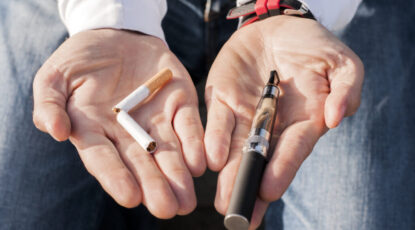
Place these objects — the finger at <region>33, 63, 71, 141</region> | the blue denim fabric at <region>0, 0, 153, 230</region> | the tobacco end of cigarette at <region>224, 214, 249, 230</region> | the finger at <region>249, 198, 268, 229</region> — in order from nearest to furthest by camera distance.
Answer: the tobacco end of cigarette at <region>224, 214, 249, 230</region> < the finger at <region>249, 198, 268, 229</region> < the finger at <region>33, 63, 71, 141</region> < the blue denim fabric at <region>0, 0, 153, 230</region>

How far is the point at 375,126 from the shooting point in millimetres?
2158

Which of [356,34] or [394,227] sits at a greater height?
[356,34]

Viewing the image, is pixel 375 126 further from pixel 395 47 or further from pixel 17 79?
pixel 17 79

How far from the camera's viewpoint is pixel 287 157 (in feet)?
5.12

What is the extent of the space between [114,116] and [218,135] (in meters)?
0.51

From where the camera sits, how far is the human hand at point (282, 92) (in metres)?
1.57

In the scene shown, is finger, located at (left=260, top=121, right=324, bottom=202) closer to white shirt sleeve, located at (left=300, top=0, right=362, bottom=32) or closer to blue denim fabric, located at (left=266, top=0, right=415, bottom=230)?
blue denim fabric, located at (left=266, top=0, right=415, bottom=230)

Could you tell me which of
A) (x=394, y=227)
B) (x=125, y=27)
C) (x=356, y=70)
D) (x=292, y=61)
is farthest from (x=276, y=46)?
(x=394, y=227)

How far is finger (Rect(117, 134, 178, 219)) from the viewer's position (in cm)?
147

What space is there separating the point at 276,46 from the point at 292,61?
142 mm

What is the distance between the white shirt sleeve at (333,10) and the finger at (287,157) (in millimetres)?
853

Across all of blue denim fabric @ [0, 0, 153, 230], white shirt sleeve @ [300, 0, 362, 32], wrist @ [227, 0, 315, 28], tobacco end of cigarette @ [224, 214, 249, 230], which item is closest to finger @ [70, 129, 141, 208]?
tobacco end of cigarette @ [224, 214, 249, 230]

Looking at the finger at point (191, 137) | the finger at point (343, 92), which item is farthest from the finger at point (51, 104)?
the finger at point (343, 92)

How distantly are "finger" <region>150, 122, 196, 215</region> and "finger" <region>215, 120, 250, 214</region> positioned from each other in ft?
0.35
